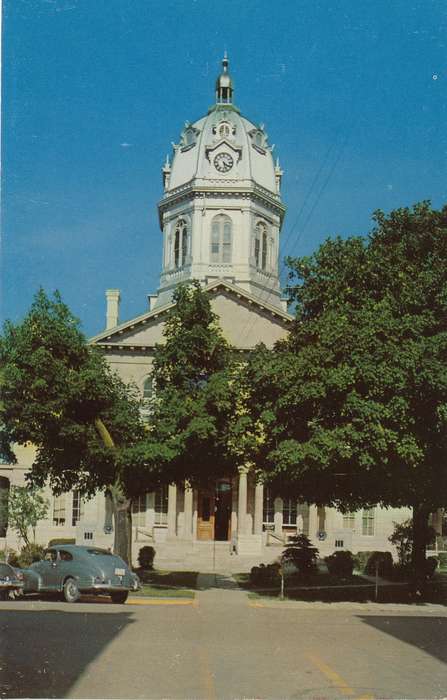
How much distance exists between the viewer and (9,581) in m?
20.7

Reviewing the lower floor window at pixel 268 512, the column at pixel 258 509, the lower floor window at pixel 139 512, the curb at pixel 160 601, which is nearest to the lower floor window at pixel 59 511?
the lower floor window at pixel 139 512

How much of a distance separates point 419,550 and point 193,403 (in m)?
8.33

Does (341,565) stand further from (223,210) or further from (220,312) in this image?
(223,210)

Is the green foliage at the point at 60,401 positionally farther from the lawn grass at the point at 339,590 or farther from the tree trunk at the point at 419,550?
the tree trunk at the point at 419,550

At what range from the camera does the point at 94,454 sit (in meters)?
26.2

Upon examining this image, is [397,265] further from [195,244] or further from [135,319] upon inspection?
[195,244]

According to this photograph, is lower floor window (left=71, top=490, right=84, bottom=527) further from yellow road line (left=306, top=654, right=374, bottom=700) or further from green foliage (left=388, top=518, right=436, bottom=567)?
yellow road line (left=306, top=654, right=374, bottom=700)

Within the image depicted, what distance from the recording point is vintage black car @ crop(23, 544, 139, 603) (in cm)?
2120

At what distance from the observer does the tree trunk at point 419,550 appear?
26547 millimetres

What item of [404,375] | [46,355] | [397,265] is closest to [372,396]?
[404,375]

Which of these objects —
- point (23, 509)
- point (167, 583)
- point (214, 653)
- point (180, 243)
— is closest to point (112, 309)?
point (180, 243)

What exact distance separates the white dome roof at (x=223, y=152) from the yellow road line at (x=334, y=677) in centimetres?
4609

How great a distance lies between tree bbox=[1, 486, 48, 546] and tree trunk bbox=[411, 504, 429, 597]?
19.1m

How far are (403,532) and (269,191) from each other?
23577mm
